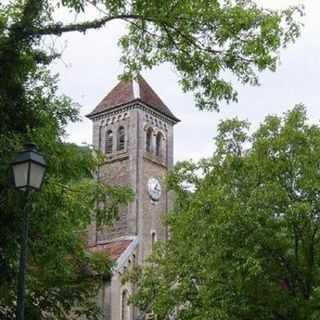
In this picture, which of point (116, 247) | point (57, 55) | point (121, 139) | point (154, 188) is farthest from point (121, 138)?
point (57, 55)

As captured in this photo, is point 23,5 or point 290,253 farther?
point 290,253

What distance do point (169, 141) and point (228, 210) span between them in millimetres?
27291

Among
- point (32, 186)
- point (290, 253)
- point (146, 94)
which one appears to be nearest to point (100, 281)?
point (290, 253)

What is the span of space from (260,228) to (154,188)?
81.2ft

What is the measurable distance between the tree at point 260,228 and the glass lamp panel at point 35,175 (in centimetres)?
944

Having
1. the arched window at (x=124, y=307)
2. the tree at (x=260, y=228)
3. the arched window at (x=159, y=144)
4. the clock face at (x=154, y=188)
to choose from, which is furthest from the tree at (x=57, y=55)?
the arched window at (x=159, y=144)

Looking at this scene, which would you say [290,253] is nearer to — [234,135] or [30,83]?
[234,135]

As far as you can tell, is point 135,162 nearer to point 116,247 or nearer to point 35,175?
point 116,247

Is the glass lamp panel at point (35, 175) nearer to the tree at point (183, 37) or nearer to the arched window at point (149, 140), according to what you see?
the tree at point (183, 37)

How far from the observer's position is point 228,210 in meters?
19.1

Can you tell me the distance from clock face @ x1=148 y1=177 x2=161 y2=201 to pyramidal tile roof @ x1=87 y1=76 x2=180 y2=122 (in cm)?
462

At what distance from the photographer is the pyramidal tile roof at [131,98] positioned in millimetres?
44719

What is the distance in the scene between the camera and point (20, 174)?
9164 mm

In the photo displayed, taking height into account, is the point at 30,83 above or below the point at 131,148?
below
